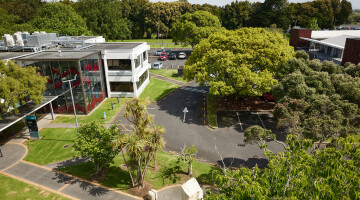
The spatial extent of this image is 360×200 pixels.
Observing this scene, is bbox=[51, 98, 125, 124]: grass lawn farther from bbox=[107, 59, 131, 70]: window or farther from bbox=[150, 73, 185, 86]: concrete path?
bbox=[150, 73, 185, 86]: concrete path

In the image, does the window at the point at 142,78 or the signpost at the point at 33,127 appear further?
the window at the point at 142,78

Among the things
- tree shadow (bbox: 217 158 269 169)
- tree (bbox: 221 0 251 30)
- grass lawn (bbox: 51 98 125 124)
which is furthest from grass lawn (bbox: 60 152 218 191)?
tree (bbox: 221 0 251 30)

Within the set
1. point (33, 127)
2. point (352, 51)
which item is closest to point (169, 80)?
point (33, 127)

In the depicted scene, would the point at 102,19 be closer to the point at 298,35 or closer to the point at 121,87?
the point at 121,87

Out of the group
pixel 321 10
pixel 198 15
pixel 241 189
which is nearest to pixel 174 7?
pixel 198 15

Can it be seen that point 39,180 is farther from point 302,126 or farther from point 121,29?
point 121,29

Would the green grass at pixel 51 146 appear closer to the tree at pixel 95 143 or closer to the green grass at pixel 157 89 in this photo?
the tree at pixel 95 143

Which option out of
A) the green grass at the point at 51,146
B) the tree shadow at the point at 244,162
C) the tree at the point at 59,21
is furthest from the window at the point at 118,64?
the tree at the point at 59,21

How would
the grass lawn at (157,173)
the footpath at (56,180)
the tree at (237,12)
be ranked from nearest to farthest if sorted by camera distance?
1. the footpath at (56,180)
2. the grass lawn at (157,173)
3. the tree at (237,12)
